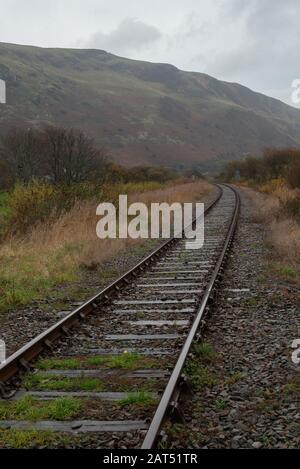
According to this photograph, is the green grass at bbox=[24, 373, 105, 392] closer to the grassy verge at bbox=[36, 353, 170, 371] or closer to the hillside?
the grassy verge at bbox=[36, 353, 170, 371]

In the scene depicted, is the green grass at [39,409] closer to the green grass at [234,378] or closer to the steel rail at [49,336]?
the steel rail at [49,336]

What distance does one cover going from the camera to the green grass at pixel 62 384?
545 centimetres

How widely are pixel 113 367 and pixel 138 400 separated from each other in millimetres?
1022

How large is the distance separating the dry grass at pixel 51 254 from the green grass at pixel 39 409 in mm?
4154

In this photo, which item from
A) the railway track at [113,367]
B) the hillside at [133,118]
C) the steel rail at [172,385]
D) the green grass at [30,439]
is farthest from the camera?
the hillside at [133,118]

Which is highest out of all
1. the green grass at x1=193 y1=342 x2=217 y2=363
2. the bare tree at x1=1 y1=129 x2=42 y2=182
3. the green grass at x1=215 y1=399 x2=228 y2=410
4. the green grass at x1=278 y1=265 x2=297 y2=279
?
the bare tree at x1=1 y1=129 x2=42 y2=182

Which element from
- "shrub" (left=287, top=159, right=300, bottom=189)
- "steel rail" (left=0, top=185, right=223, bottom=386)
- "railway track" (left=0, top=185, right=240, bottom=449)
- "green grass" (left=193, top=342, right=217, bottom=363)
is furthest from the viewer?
"shrub" (left=287, top=159, right=300, bottom=189)

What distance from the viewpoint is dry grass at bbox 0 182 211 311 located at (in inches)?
406

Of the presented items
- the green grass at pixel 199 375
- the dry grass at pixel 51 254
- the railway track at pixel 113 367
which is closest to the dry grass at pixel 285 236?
the railway track at pixel 113 367

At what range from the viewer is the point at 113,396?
5.23m

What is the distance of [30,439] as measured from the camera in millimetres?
4383

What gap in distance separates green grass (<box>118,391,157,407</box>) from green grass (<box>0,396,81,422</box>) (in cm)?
42

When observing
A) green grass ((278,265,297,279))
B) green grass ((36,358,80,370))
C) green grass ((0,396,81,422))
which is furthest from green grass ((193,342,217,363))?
green grass ((278,265,297,279))
